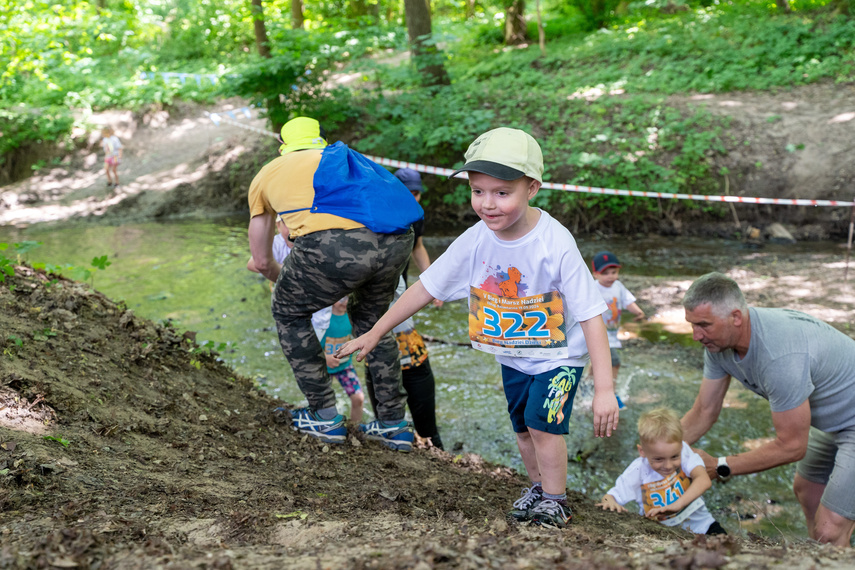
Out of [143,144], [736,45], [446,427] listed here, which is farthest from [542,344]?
[143,144]

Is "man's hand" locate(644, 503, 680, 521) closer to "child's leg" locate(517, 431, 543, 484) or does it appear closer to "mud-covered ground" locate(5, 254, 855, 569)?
"mud-covered ground" locate(5, 254, 855, 569)

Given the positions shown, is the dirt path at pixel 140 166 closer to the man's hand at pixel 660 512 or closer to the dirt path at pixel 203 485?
the dirt path at pixel 203 485

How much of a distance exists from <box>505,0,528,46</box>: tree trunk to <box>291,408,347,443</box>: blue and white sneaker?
59.7ft

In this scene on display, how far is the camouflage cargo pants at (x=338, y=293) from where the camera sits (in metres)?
3.45

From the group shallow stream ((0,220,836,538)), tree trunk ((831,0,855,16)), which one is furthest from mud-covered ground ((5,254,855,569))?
tree trunk ((831,0,855,16))

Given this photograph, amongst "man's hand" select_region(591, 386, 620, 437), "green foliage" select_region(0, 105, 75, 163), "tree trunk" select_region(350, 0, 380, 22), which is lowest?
"man's hand" select_region(591, 386, 620, 437)

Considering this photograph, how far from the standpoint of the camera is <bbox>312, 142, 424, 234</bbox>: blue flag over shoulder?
3.47 meters

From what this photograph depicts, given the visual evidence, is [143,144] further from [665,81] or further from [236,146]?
[665,81]

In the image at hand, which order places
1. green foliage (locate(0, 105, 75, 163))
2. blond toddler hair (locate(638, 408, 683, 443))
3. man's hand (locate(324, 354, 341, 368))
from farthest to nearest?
green foliage (locate(0, 105, 75, 163)), man's hand (locate(324, 354, 341, 368)), blond toddler hair (locate(638, 408, 683, 443))

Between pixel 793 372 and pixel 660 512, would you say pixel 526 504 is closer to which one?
pixel 660 512

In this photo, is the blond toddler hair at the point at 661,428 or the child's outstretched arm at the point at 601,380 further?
the blond toddler hair at the point at 661,428

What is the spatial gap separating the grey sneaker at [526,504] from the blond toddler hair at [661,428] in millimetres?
902

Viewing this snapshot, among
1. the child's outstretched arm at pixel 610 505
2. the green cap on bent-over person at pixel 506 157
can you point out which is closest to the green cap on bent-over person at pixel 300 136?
the green cap on bent-over person at pixel 506 157

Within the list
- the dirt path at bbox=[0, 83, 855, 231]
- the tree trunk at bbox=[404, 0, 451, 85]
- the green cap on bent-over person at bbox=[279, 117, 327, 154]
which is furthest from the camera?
the tree trunk at bbox=[404, 0, 451, 85]
